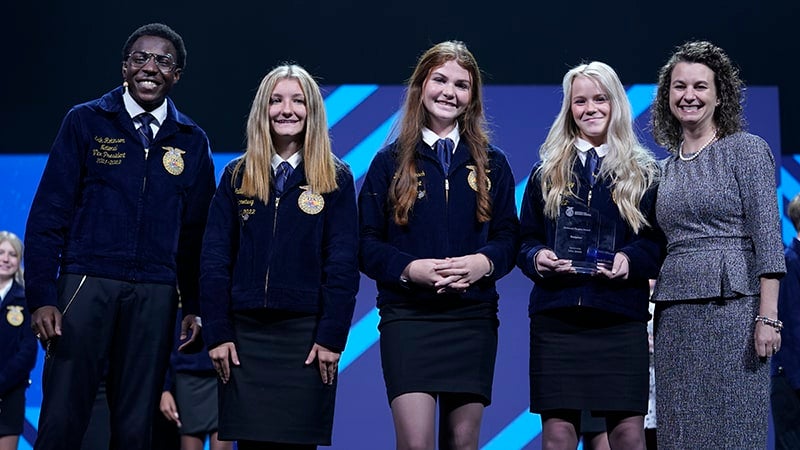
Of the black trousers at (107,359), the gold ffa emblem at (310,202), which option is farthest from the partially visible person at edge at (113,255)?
the gold ffa emblem at (310,202)

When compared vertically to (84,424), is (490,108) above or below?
above

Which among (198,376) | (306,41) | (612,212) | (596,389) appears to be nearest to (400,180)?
(612,212)

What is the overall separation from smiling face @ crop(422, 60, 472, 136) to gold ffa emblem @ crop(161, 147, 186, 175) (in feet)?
3.00

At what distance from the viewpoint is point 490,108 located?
20.4ft

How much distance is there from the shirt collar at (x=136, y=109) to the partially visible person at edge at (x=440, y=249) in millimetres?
797

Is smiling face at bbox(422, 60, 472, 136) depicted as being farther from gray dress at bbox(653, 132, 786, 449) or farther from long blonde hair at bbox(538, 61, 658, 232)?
gray dress at bbox(653, 132, 786, 449)

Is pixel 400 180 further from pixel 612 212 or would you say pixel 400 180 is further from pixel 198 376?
pixel 198 376

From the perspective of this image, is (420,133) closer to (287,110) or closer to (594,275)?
(287,110)

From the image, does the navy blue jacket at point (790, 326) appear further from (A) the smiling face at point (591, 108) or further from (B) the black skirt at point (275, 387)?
(B) the black skirt at point (275, 387)

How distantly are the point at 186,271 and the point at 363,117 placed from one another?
2662 mm

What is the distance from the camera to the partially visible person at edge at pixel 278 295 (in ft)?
11.0

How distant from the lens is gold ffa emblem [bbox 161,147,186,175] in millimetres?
3658

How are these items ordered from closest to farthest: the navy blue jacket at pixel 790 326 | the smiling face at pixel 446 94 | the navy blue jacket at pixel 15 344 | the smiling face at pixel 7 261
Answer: the smiling face at pixel 446 94 < the navy blue jacket at pixel 790 326 < the navy blue jacket at pixel 15 344 < the smiling face at pixel 7 261

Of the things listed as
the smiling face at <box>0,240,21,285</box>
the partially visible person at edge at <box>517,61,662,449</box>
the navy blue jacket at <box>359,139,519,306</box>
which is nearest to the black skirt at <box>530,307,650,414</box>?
the partially visible person at edge at <box>517,61,662,449</box>
